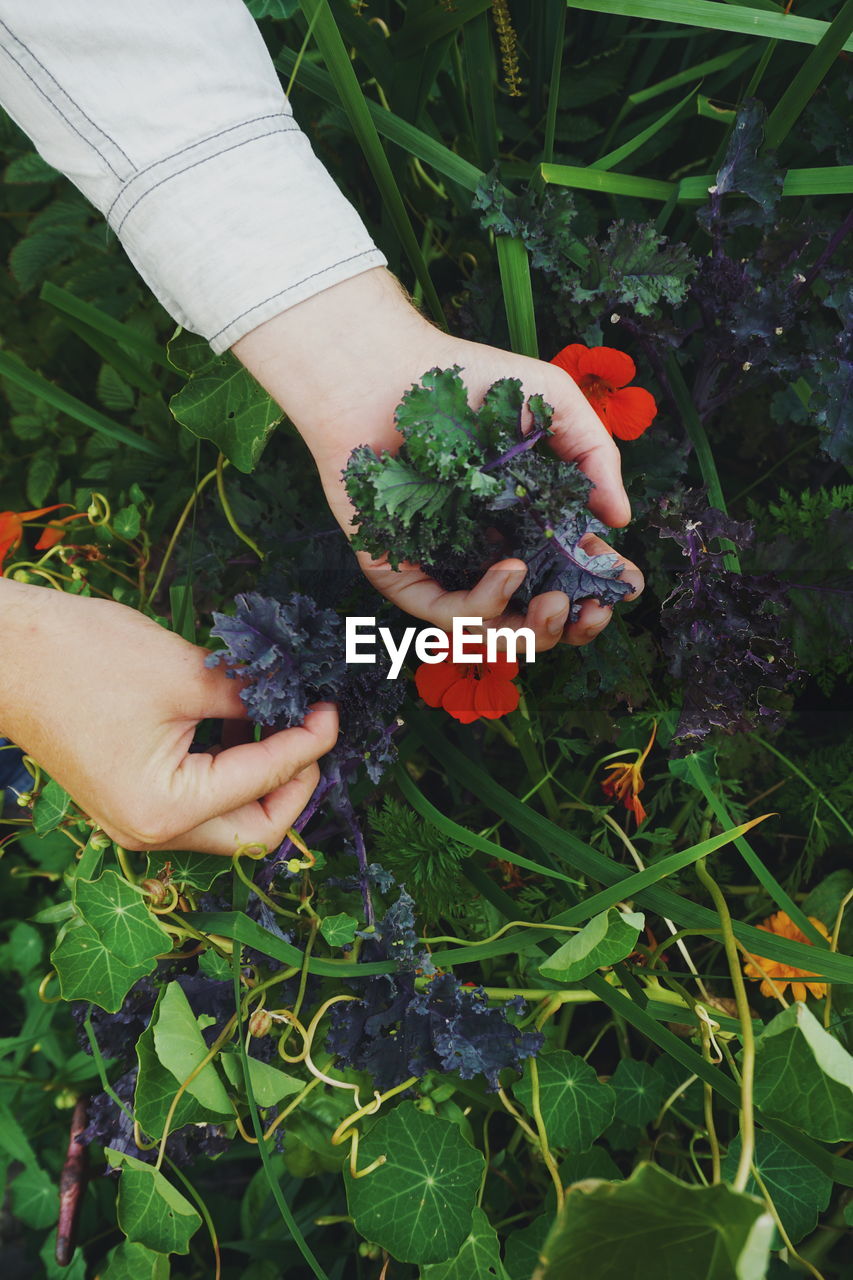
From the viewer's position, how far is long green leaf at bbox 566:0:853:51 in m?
1.16

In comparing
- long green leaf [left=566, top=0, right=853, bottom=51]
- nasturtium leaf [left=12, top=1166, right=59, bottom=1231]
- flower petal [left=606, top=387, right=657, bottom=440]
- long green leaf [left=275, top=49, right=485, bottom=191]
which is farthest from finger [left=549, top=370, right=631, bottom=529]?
nasturtium leaf [left=12, top=1166, right=59, bottom=1231]

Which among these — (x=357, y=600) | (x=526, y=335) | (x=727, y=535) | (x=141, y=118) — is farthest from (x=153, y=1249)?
Result: (x=141, y=118)

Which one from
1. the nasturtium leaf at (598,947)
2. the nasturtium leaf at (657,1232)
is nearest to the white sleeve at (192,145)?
the nasturtium leaf at (598,947)

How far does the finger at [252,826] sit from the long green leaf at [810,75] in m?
1.17

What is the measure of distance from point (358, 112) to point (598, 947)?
1190 millimetres

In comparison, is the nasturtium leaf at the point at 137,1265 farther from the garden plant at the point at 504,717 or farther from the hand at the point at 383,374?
the hand at the point at 383,374

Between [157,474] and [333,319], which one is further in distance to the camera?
[157,474]

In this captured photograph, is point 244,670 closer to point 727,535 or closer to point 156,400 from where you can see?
point 727,535

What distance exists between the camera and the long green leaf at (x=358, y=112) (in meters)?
1.13

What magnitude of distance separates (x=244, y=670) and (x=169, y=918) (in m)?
0.42

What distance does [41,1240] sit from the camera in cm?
171

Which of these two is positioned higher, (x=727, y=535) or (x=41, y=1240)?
(x=727, y=535)

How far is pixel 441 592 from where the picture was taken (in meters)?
1.19

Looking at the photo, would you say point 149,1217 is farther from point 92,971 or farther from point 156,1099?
point 92,971
